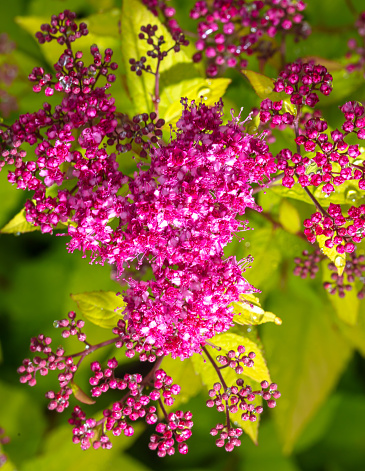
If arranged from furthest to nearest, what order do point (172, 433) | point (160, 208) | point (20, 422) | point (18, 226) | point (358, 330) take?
point (20, 422) < point (358, 330) < point (18, 226) < point (172, 433) < point (160, 208)

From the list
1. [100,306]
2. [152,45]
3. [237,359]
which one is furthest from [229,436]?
[152,45]

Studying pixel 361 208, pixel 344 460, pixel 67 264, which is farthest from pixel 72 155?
pixel 344 460

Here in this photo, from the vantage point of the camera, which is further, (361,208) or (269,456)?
(269,456)

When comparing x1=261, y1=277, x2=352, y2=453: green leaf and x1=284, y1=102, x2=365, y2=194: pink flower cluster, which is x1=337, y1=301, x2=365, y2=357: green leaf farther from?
x1=284, y1=102, x2=365, y2=194: pink flower cluster

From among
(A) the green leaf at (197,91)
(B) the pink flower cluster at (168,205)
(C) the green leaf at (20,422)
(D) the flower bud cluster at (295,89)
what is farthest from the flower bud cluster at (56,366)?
(C) the green leaf at (20,422)

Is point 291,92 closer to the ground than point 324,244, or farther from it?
farther from it

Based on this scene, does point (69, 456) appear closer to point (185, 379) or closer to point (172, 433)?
point (185, 379)

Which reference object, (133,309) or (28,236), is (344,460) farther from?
(28,236)
